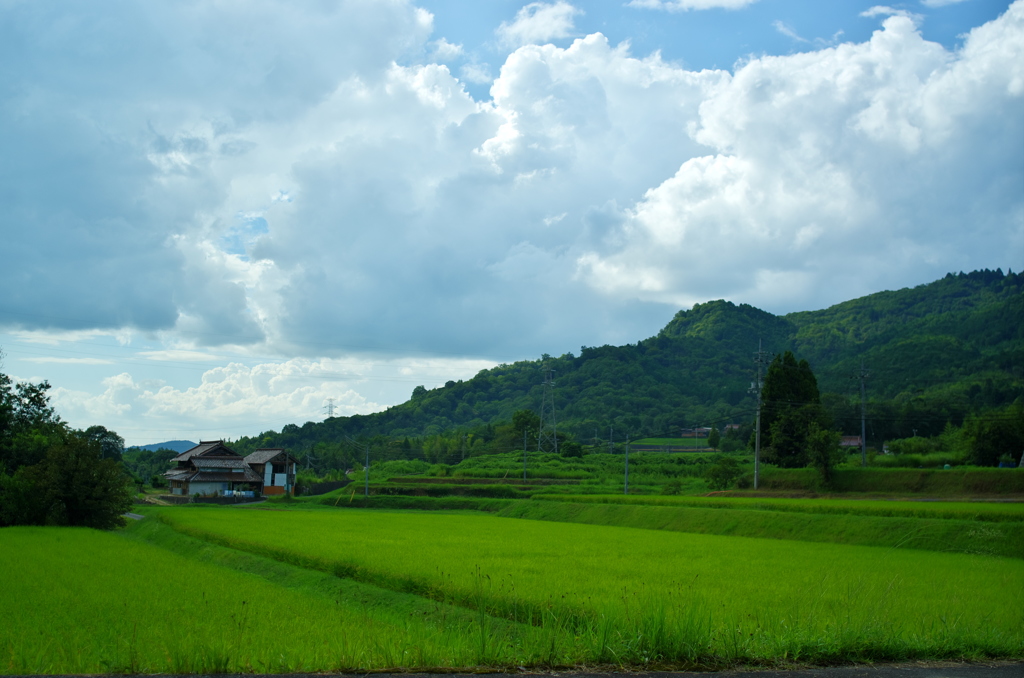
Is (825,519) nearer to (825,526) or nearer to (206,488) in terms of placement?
(825,526)

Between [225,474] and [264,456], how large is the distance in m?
4.86

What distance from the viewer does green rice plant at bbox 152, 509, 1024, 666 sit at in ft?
25.3

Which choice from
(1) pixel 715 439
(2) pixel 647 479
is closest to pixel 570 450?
(2) pixel 647 479

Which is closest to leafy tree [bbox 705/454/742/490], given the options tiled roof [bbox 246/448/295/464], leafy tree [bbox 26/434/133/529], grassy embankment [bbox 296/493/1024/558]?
grassy embankment [bbox 296/493/1024/558]

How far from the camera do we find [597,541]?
2591cm

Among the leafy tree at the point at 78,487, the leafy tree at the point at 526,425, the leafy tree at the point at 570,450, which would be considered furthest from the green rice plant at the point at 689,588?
the leafy tree at the point at 526,425

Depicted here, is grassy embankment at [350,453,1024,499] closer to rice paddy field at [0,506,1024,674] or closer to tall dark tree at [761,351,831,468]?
tall dark tree at [761,351,831,468]

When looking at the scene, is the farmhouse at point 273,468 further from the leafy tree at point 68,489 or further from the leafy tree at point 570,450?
the leafy tree at point 68,489

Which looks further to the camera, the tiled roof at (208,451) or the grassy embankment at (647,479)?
the tiled roof at (208,451)

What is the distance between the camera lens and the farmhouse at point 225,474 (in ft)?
245

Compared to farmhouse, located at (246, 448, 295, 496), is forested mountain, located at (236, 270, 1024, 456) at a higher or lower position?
higher

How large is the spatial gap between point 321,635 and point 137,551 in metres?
15.2

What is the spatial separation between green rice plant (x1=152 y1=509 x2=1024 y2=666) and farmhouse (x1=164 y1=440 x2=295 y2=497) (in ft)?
161

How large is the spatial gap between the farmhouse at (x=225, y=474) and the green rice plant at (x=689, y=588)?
48982 millimetres
